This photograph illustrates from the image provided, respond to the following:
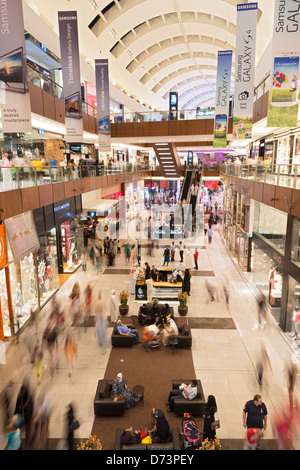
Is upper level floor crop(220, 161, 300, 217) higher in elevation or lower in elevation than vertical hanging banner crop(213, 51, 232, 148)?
lower

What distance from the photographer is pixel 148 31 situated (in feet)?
118

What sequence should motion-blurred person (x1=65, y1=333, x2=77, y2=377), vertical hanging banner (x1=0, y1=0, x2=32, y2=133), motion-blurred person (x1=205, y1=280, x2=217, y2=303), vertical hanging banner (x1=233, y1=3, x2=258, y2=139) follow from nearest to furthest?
vertical hanging banner (x1=0, y1=0, x2=32, y2=133)
motion-blurred person (x1=65, y1=333, x2=77, y2=377)
vertical hanging banner (x1=233, y1=3, x2=258, y2=139)
motion-blurred person (x1=205, y1=280, x2=217, y2=303)

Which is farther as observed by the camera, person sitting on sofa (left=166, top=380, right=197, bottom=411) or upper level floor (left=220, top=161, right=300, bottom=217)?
upper level floor (left=220, top=161, right=300, bottom=217)

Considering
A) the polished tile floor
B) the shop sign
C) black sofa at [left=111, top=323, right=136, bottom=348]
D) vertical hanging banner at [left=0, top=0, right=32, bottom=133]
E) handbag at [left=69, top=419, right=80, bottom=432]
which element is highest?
vertical hanging banner at [left=0, top=0, right=32, bottom=133]

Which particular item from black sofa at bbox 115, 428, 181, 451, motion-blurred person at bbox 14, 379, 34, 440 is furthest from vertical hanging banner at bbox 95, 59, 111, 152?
black sofa at bbox 115, 428, 181, 451

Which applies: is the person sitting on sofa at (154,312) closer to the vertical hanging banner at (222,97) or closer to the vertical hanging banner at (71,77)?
the vertical hanging banner at (71,77)

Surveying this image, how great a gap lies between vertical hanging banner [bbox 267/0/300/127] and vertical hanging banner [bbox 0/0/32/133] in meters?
7.00

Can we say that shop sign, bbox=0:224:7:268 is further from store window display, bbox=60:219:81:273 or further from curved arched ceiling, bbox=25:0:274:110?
curved arched ceiling, bbox=25:0:274:110

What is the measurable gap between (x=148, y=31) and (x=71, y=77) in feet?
88.7

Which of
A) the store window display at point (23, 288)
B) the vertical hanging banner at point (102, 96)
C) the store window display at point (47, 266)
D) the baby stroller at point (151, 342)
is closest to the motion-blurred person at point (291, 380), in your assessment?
the baby stroller at point (151, 342)

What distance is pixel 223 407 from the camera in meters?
7.77

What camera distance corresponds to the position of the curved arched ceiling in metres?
24.1

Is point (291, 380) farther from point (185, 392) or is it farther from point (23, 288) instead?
point (23, 288)

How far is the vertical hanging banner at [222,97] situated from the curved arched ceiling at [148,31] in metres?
6.13
